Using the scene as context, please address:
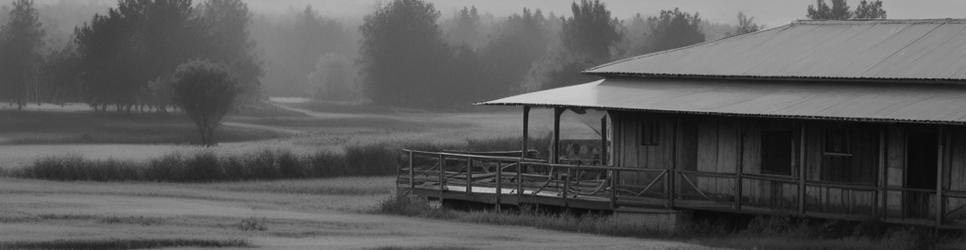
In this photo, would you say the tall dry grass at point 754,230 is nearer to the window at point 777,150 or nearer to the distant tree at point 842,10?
the window at point 777,150

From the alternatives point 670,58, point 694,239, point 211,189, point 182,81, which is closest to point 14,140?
point 182,81

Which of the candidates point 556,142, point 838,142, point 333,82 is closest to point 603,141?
point 556,142

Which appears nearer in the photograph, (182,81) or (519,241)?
(519,241)

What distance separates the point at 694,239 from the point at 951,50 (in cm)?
697

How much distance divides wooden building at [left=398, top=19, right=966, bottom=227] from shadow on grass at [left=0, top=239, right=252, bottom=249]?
10604 millimetres

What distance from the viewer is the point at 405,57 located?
15588 cm

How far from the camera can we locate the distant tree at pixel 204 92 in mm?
88375

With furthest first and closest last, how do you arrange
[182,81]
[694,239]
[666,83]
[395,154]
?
[182,81] → [395,154] → [666,83] → [694,239]

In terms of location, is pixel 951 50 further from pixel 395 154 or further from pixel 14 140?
pixel 14 140

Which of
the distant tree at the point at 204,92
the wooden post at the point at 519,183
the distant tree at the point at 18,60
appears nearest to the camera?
the wooden post at the point at 519,183

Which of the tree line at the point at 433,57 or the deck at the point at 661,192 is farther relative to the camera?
the tree line at the point at 433,57

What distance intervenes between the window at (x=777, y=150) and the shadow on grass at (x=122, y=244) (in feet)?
40.1

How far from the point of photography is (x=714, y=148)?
38531 millimetres

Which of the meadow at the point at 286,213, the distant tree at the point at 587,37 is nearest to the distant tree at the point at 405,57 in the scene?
the distant tree at the point at 587,37
